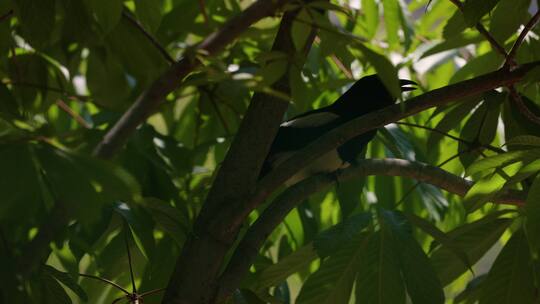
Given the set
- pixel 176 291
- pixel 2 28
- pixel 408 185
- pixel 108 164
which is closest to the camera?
pixel 108 164

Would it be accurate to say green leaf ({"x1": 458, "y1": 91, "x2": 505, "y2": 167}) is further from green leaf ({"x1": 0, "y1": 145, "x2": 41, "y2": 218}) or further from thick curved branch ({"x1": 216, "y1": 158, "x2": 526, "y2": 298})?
green leaf ({"x1": 0, "y1": 145, "x2": 41, "y2": 218})

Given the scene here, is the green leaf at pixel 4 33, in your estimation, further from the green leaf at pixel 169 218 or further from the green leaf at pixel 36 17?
the green leaf at pixel 169 218

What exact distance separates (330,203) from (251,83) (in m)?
1.31

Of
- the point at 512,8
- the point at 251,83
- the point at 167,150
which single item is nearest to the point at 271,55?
the point at 251,83

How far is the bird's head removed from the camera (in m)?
2.35

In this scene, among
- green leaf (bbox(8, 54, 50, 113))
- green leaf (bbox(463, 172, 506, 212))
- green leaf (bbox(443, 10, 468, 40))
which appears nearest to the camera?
green leaf (bbox(463, 172, 506, 212))

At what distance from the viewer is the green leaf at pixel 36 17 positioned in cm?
142

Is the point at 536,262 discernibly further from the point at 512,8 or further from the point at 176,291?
the point at 176,291

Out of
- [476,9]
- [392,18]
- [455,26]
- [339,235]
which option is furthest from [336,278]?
[392,18]

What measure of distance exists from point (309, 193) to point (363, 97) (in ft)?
3.39

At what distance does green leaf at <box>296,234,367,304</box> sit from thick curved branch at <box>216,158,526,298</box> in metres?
0.14

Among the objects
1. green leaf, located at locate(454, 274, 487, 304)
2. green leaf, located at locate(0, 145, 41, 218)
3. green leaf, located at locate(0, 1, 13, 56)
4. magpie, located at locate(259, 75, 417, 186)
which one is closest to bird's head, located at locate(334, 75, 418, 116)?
magpie, located at locate(259, 75, 417, 186)

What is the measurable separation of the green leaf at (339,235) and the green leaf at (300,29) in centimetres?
47

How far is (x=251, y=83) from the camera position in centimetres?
104
